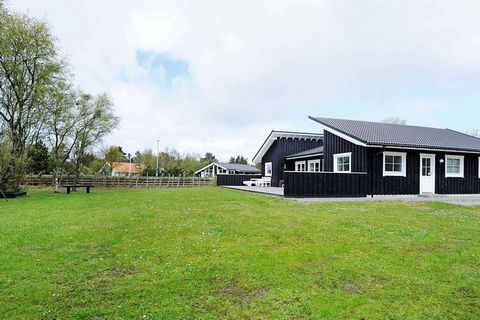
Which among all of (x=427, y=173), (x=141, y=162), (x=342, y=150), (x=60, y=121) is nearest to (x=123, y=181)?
(x=60, y=121)

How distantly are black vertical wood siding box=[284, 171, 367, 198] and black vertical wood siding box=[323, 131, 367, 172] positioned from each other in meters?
0.83

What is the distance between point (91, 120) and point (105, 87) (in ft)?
9.76

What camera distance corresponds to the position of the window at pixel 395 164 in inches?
629

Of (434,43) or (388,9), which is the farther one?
(434,43)

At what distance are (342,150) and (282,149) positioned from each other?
8.56 metres

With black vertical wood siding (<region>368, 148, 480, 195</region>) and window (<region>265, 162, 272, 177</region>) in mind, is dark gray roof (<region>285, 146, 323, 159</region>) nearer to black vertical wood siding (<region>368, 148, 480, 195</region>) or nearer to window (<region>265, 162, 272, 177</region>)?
window (<region>265, 162, 272, 177</region>)

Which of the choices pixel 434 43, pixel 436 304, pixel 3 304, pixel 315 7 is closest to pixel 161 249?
pixel 3 304

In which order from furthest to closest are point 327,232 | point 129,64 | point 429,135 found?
point 429,135 < point 129,64 < point 327,232

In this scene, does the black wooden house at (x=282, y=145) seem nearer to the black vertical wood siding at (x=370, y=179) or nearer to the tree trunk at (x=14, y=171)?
the black vertical wood siding at (x=370, y=179)

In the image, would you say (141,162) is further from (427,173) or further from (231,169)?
(427,173)

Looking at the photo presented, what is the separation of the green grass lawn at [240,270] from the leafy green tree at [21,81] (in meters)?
13.1

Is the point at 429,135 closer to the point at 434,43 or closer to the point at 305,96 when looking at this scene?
the point at 434,43

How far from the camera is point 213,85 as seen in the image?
22422 mm

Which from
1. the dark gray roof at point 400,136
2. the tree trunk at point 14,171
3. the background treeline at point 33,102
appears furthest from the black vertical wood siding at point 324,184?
the tree trunk at point 14,171
